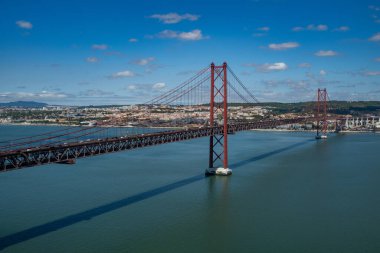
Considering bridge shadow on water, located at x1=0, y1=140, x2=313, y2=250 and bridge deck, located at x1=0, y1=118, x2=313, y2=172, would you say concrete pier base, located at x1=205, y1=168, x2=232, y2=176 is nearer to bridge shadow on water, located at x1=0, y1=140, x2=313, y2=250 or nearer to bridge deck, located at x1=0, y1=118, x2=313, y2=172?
bridge shadow on water, located at x1=0, y1=140, x2=313, y2=250

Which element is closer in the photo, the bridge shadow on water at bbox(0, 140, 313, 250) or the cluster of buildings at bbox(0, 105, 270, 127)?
the bridge shadow on water at bbox(0, 140, 313, 250)

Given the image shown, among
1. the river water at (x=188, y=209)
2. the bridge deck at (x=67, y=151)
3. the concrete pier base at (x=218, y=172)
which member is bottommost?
the river water at (x=188, y=209)

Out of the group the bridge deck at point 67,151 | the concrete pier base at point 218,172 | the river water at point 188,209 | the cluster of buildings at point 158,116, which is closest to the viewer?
the bridge deck at point 67,151

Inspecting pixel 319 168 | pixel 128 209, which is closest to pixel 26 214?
pixel 128 209

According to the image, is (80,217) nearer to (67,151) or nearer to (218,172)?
(67,151)

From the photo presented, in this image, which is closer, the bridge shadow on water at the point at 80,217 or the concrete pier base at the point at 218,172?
the bridge shadow on water at the point at 80,217

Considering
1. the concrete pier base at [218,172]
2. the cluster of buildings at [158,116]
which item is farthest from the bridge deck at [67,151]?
the concrete pier base at [218,172]

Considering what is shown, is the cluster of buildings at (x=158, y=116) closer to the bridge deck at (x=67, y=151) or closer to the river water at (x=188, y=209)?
the bridge deck at (x=67, y=151)

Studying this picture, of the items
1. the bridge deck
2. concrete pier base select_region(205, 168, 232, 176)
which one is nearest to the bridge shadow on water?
concrete pier base select_region(205, 168, 232, 176)

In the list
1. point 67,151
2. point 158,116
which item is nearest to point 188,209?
point 67,151
